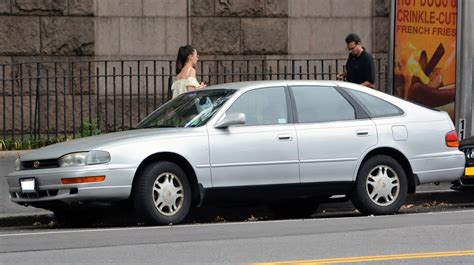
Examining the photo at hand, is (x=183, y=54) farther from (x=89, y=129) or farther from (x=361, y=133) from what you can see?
(x=89, y=129)

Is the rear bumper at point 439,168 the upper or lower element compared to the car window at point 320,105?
lower

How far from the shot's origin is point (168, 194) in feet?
41.0

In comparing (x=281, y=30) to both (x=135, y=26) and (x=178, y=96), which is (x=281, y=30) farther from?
(x=178, y=96)

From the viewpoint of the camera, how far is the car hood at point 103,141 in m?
12.4

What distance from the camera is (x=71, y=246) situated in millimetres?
10586

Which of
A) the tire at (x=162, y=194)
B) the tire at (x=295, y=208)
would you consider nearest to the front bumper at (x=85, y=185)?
the tire at (x=162, y=194)

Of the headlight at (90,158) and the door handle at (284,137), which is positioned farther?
the door handle at (284,137)

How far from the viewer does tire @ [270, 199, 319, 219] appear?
14.2m

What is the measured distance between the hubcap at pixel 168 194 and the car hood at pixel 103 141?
422 mm

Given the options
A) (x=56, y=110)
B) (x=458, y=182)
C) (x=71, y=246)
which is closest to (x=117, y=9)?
(x=56, y=110)

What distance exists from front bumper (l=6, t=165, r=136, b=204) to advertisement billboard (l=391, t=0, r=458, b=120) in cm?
554

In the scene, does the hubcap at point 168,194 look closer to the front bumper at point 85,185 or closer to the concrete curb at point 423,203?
the front bumper at point 85,185

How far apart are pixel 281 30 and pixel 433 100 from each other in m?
3.44

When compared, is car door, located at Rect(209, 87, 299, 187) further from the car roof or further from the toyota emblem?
the toyota emblem
